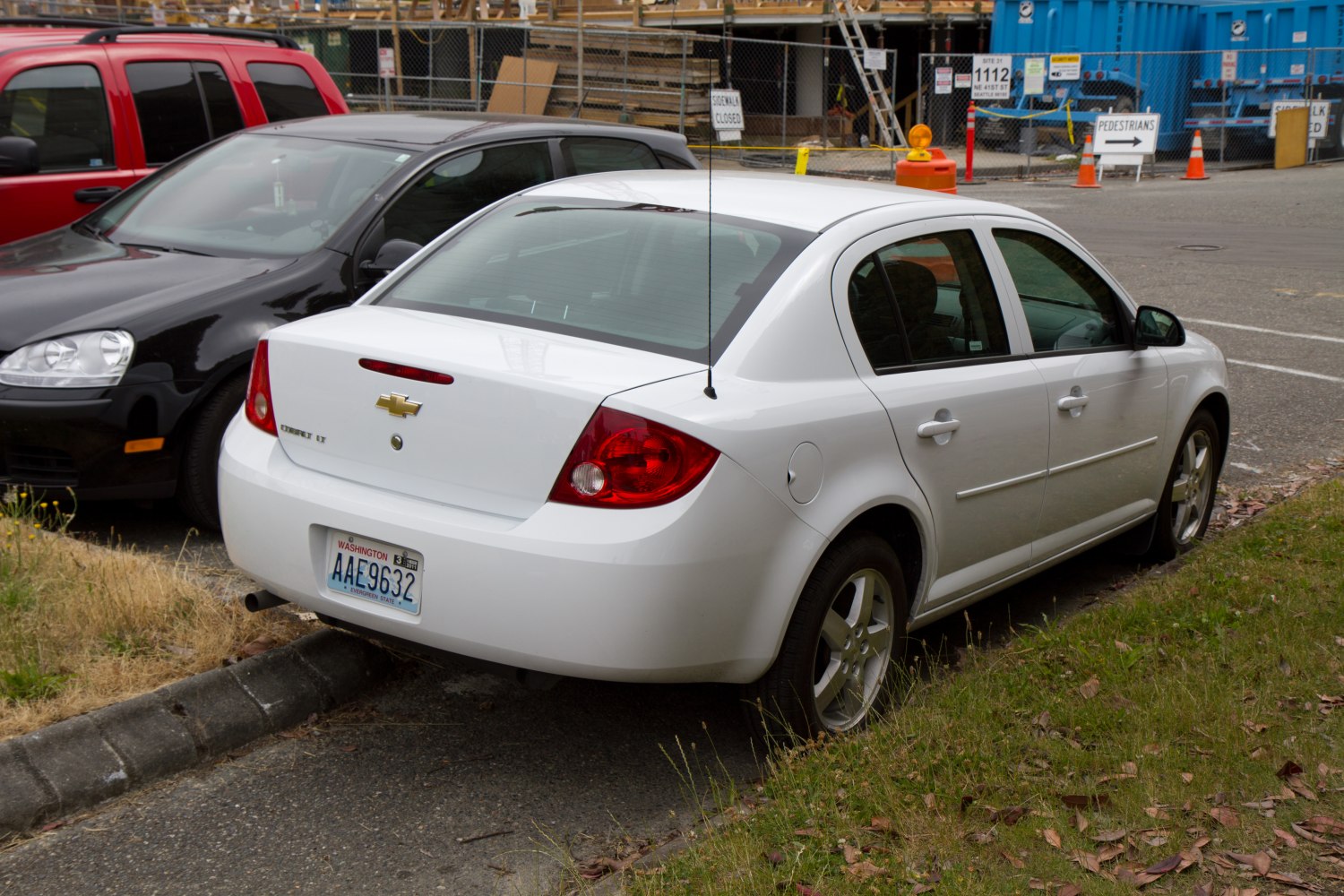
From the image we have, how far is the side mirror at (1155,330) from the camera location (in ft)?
18.3

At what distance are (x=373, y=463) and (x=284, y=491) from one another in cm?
31

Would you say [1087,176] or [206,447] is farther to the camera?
[1087,176]

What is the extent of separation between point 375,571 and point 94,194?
496cm

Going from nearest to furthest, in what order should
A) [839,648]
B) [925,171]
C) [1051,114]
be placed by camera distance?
[839,648] < [925,171] < [1051,114]

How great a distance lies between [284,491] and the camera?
13.3 ft

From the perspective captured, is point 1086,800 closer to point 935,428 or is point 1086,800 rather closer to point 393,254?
point 935,428

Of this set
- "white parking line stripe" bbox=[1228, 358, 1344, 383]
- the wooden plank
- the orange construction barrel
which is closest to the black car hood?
"white parking line stripe" bbox=[1228, 358, 1344, 383]

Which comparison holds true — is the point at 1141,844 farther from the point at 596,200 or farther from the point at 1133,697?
the point at 596,200

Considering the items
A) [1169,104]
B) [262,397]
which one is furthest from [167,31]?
[1169,104]

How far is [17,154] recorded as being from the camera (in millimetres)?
7727

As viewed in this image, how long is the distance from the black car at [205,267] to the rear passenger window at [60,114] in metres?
1.21

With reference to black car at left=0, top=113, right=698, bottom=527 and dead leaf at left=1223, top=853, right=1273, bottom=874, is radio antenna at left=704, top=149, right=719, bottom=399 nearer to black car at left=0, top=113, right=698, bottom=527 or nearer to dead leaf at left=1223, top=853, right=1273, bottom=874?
dead leaf at left=1223, top=853, right=1273, bottom=874

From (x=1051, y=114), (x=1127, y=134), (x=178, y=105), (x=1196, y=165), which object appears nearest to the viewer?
(x=178, y=105)

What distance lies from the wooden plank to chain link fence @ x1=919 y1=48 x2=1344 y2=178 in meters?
7.10
